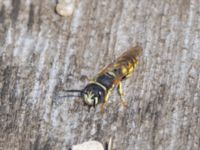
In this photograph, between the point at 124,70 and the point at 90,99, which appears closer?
the point at 90,99

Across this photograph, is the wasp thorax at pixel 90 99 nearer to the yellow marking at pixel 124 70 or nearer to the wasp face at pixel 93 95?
the wasp face at pixel 93 95

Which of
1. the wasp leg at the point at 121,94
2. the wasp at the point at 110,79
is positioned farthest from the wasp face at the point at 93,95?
the wasp leg at the point at 121,94

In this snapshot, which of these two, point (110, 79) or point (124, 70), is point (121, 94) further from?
point (110, 79)

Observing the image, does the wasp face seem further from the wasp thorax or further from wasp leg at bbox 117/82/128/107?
wasp leg at bbox 117/82/128/107

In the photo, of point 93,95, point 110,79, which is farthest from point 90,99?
point 110,79

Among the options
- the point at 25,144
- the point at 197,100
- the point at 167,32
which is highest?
the point at 167,32

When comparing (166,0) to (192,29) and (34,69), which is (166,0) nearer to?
(192,29)

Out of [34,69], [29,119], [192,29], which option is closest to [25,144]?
[29,119]
